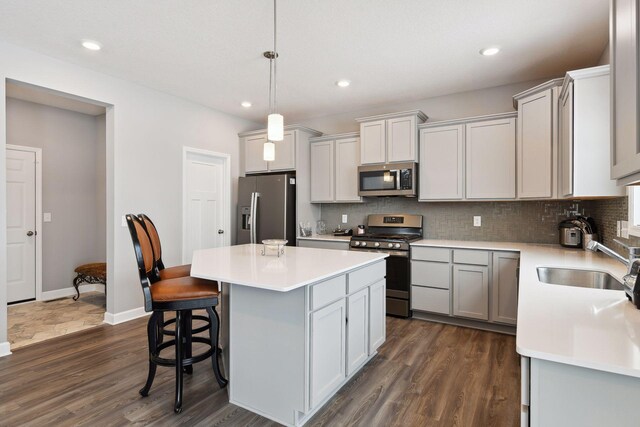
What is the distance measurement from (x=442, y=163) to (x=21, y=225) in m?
5.47

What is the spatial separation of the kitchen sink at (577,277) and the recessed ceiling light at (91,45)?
392cm

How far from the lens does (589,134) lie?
2451 millimetres

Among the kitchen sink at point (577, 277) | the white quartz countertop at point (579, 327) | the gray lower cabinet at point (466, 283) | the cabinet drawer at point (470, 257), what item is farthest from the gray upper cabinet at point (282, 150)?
the white quartz countertop at point (579, 327)

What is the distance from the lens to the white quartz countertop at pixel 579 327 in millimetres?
939

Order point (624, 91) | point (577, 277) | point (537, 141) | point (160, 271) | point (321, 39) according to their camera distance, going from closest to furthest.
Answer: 1. point (624, 91)
2. point (577, 277)
3. point (160, 271)
4. point (321, 39)
5. point (537, 141)

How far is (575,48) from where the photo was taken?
3014 millimetres

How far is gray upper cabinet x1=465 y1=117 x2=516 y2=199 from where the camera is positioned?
364 cm

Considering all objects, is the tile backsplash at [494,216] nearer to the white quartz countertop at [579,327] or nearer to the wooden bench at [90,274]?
the white quartz countertop at [579,327]

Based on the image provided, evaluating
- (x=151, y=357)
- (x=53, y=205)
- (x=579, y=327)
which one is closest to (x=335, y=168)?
(x=151, y=357)

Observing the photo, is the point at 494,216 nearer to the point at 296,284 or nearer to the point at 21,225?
the point at 296,284

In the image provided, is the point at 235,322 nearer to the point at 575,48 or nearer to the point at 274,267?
the point at 274,267

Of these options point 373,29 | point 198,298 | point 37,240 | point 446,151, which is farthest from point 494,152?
point 37,240

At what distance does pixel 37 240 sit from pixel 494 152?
232 inches

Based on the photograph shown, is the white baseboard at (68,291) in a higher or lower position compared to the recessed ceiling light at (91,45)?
lower
